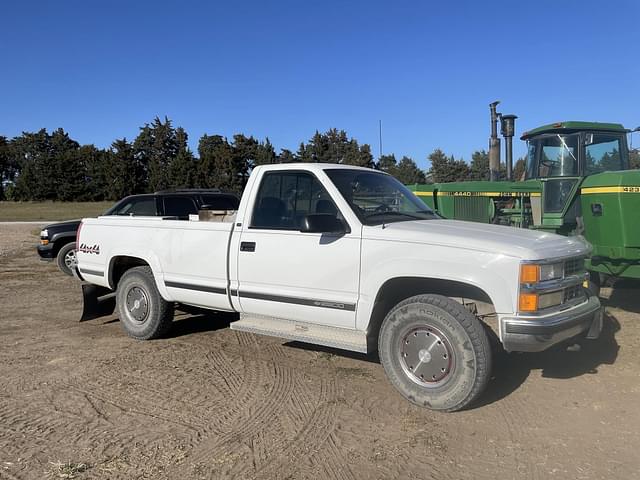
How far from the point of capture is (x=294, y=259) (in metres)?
4.83

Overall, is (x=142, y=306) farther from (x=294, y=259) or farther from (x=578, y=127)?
(x=578, y=127)

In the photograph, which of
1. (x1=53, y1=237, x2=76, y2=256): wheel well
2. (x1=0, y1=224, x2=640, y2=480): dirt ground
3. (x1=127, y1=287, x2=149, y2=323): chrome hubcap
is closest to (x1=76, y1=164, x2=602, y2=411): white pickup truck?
(x1=127, y1=287, x2=149, y2=323): chrome hubcap

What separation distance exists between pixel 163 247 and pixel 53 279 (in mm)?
6539

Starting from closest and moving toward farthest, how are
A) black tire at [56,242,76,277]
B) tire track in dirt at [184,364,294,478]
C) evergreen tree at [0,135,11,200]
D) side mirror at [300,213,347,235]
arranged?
1. tire track in dirt at [184,364,294,478]
2. side mirror at [300,213,347,235]
3. black tire at [56,242,76,277]
4. evergreen tree at [0,135,11,200]

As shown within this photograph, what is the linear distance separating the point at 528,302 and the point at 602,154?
254 inches

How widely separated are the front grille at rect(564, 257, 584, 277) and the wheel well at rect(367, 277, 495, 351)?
70cm

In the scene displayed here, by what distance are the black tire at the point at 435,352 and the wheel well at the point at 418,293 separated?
5.9 inches

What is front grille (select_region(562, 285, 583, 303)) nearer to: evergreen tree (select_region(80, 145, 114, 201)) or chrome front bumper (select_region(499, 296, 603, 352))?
chrome front bumper (select_region(499, 296, 603, 352))

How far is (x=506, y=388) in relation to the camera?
4.67 meters

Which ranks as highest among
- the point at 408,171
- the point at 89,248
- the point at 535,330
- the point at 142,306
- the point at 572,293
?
the point at 408,171

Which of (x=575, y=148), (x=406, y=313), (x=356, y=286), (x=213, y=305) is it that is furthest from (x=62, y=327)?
(x=575, y=148)

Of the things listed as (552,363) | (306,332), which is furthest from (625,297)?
(306,332)

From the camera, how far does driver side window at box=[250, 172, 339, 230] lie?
5.01 m

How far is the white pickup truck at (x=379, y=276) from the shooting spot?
13.0 ft
